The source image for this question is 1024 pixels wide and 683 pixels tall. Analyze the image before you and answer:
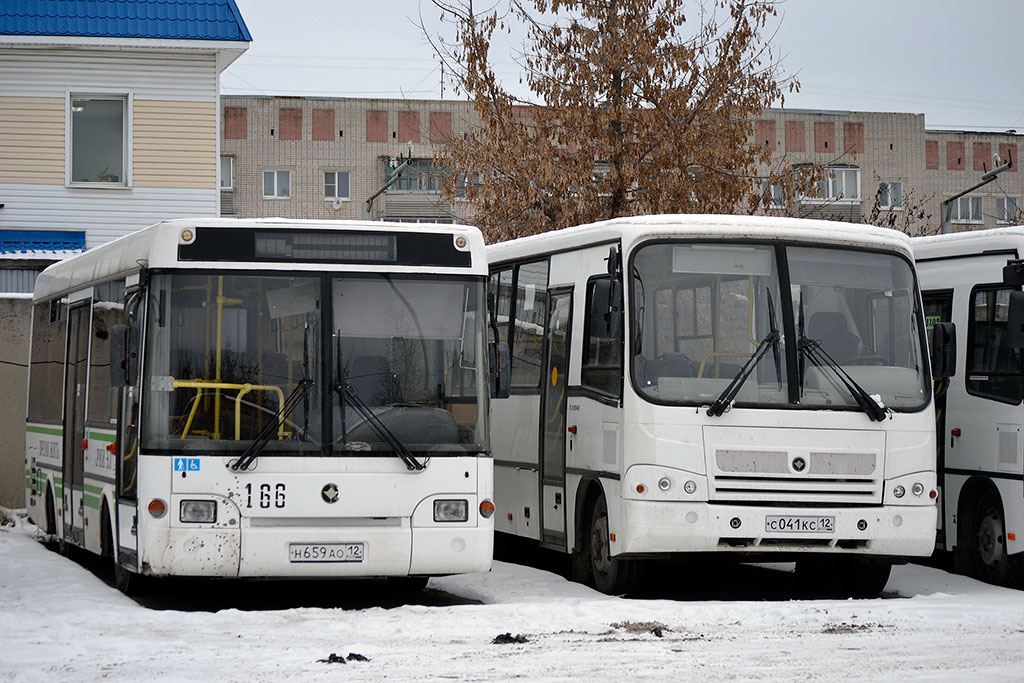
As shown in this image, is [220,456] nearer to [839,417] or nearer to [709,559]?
[709,559]

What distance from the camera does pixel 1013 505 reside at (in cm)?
1414

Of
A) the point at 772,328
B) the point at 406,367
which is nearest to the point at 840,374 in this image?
the point at 772,328

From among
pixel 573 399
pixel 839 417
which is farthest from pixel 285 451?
pixel 839 417

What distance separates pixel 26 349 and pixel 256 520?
10728mm

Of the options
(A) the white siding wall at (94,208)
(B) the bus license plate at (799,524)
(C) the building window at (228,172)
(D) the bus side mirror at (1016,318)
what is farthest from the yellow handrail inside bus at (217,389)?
(C) the building window at (228,172)

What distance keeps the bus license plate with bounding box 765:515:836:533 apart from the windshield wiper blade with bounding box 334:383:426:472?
2.72m

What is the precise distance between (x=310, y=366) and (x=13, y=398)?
35.3 feet

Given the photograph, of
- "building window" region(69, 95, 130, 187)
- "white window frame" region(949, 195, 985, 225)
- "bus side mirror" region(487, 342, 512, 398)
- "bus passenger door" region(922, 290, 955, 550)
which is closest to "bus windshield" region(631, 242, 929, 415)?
"bus side mirror" region(487, 342, 512, 398)

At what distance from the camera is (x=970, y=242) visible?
15.3m

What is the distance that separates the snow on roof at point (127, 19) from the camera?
1184 inches

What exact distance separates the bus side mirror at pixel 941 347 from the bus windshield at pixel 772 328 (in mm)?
351

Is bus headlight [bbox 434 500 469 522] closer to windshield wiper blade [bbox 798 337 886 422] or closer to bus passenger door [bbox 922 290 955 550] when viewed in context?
windshield wiper blade [bbox 798 337 886 422]

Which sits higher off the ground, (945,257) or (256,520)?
(945,257)

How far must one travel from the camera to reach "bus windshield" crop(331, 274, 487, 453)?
12367 millimetres
